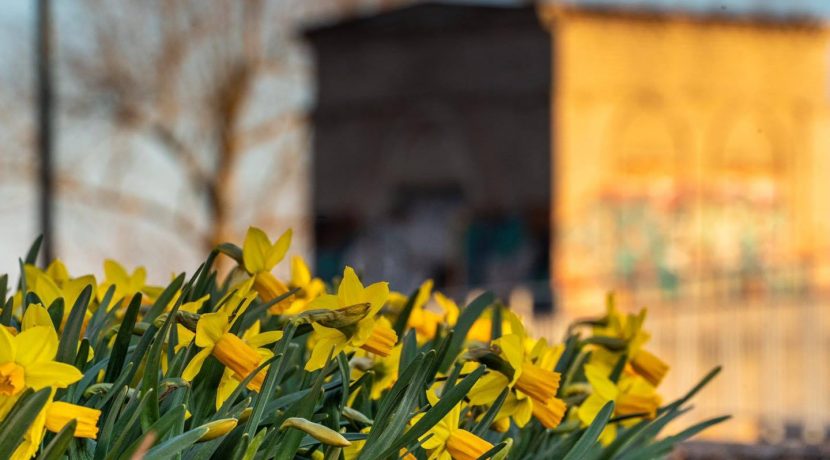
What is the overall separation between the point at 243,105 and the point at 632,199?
19.6 ft

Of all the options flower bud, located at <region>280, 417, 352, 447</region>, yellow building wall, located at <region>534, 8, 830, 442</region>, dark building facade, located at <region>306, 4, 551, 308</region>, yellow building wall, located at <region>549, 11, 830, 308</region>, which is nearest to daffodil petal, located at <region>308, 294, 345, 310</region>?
flower bud, located at <region>280, 417, 352, 447</region>

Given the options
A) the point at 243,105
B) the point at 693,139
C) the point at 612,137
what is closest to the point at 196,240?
the point at 243,105

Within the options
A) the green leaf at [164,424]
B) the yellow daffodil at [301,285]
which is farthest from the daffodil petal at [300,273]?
the green leaf at [164,424]

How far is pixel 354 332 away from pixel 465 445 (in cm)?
18

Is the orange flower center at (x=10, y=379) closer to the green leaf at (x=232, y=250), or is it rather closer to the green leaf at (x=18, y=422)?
the green leaf at (x=18, y=422)

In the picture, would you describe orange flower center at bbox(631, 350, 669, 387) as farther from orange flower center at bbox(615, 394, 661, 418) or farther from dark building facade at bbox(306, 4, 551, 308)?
dark building facade at bbox(306, 4, 551, 308)

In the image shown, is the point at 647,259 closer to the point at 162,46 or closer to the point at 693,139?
the point at 693,139

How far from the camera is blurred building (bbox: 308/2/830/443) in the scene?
20500mm

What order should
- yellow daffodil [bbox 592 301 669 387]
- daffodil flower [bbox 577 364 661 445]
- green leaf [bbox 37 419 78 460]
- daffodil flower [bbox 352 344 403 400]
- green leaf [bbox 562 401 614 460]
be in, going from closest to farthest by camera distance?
green leaf [bbox 37 419 78 460] → green leaf [bbox 562 401 614 460] → daffodil flower [bbox 352 344 403 400] → daffodil flower [bbox 577 364 661 445] → yellow daffodil [bbox 592 301 669 387]

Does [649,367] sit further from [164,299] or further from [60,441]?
[60,441]

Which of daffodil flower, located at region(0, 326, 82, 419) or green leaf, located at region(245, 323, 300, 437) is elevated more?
daffodil flower, located at region(0, 326, 82, 419)

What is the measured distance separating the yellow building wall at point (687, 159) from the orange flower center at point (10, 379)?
1751 cm

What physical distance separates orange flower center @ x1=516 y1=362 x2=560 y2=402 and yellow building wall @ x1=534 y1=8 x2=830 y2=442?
1700 cm

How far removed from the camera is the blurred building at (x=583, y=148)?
20500mm
